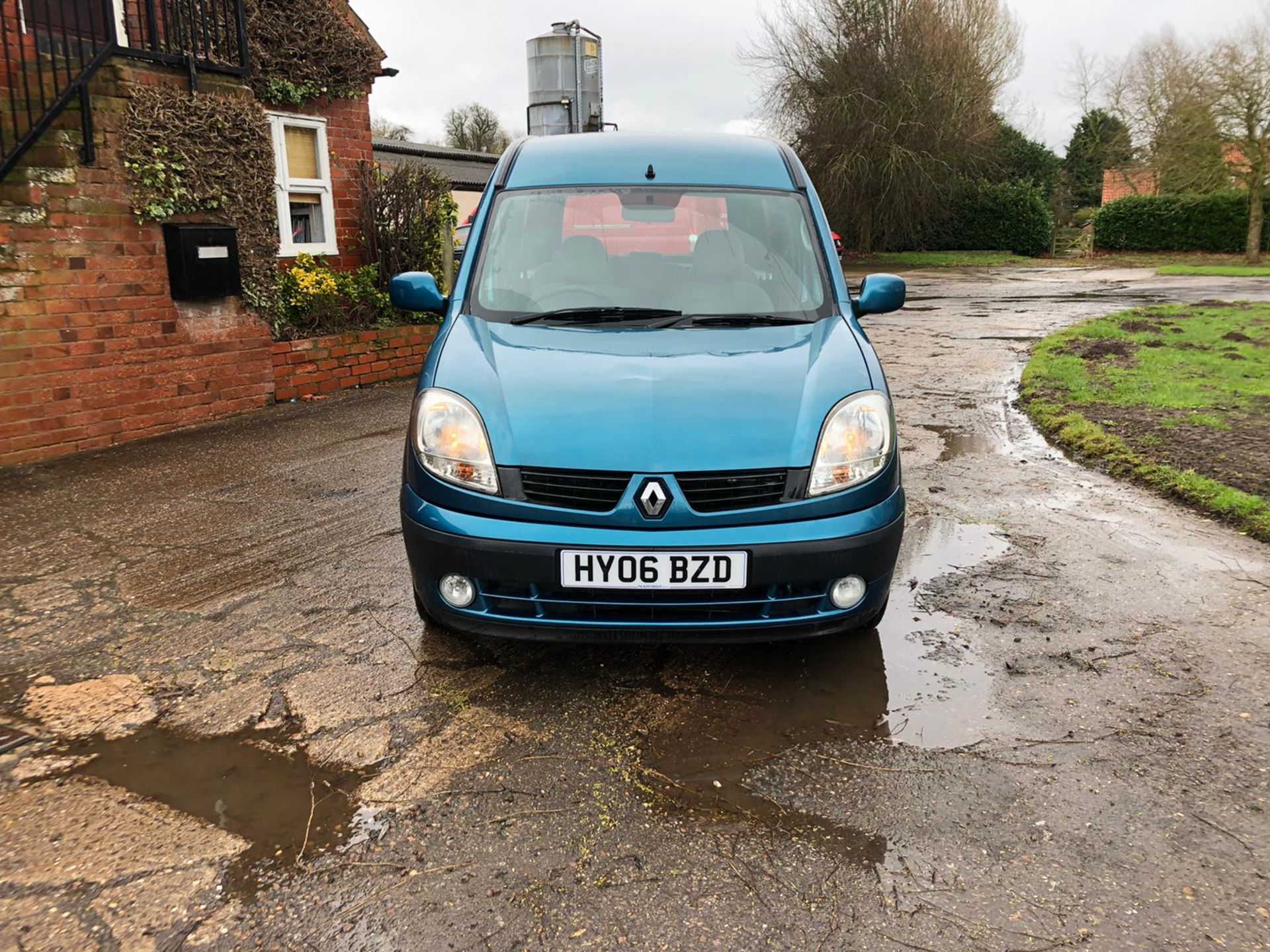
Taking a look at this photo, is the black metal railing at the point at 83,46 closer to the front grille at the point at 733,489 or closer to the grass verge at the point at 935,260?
the front grille at the point at 733,489

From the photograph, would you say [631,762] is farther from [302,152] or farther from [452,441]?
[302,152]

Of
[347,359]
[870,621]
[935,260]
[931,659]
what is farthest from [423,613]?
[935,260]

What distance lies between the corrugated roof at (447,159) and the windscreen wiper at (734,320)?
15.2m

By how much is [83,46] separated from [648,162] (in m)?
5.32

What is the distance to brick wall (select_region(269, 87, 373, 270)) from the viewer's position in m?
10.5

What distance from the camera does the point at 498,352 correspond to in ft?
11.4

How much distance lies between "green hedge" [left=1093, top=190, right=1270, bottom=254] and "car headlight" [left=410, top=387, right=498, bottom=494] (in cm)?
3715

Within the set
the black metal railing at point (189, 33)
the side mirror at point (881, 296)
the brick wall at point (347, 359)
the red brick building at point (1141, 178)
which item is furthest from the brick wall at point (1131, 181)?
the side mirror at point (881, 296)

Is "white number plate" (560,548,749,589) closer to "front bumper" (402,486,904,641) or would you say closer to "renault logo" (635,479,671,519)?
"front bumper" (402,486,904,641)

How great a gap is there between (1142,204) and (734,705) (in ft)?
131

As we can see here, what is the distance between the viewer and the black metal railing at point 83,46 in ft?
21.0

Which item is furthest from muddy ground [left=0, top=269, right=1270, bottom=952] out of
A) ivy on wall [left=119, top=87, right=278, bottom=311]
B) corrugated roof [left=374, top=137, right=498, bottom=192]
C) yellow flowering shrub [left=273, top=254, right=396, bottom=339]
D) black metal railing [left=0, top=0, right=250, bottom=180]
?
corrugated roof [left=374, top=137, right=498, bottom=192]

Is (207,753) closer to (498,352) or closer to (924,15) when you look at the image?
(498,352)

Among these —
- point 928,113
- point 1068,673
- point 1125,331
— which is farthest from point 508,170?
point 928,113
